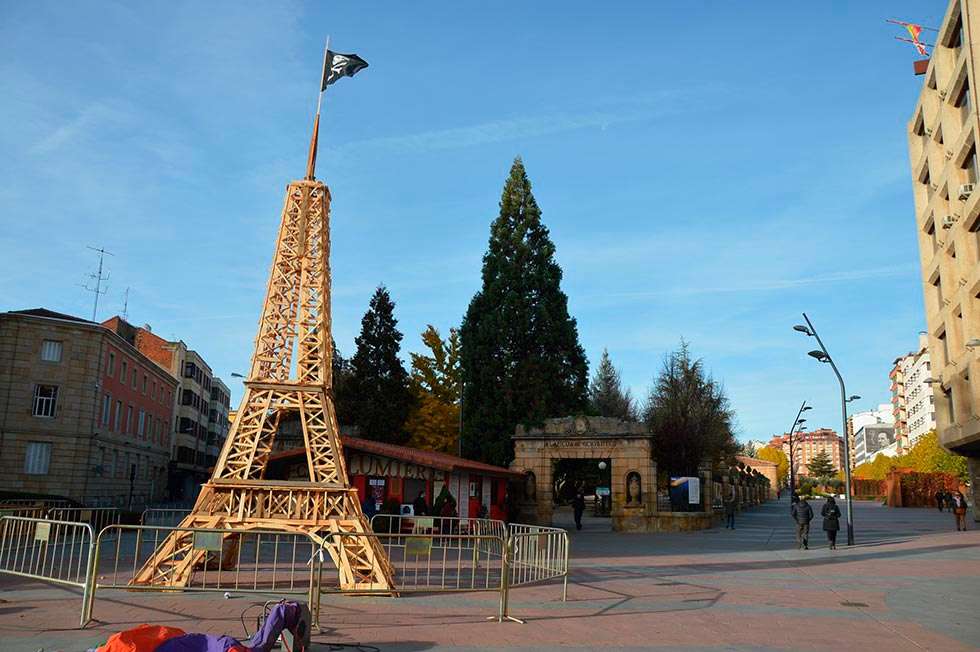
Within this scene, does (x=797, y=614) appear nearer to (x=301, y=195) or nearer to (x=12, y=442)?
(x=301, y=195)

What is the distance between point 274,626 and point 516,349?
3316cm

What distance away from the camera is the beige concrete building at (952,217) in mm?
29297

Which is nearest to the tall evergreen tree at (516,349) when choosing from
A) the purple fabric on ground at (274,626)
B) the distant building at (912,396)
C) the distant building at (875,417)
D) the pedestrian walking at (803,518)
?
the pedestrian walking at (803,518)

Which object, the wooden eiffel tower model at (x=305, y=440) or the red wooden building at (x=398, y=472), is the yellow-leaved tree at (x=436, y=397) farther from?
the wooden eiffel tower model at (x=305, y=440)

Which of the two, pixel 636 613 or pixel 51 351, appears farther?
pixel 51 351

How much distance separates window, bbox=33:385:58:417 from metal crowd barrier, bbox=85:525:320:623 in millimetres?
19059

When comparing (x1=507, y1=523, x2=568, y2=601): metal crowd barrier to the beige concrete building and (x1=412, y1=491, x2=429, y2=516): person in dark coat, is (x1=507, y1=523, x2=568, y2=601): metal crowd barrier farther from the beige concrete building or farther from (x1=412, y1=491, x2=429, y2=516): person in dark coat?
the beige concrete building

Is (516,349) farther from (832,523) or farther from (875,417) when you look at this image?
(875,417)

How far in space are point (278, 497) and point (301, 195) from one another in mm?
5595

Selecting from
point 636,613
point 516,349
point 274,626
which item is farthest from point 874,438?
point 274,626

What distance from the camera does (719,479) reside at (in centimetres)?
4275

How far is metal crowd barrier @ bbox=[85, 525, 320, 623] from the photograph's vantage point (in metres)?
9.55

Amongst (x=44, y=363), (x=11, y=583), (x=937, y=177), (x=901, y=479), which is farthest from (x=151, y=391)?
(x=901, y=479)

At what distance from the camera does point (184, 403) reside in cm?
6153
